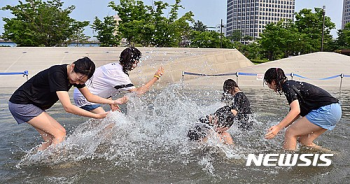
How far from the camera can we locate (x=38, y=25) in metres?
32.5

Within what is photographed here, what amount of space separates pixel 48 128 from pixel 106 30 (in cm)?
3250

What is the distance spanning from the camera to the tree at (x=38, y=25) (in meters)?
31.6

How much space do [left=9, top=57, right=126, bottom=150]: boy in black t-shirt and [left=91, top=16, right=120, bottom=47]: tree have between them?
32201mm

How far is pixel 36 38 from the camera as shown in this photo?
31922mm

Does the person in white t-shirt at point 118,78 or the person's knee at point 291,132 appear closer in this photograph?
the person's knee at point 291,132

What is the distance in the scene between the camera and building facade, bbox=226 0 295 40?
148m

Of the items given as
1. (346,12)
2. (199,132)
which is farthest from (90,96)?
(346,12)

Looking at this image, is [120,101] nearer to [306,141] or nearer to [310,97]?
[310,97]

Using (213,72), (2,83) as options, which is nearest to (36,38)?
(2,83)

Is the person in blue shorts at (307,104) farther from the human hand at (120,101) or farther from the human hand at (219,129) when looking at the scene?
the human hand at (120,101)

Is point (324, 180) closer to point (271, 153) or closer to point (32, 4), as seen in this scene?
point (271, 153)

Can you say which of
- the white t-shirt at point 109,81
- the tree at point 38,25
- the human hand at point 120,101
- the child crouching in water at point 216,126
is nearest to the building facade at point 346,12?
the tree at point 38,25

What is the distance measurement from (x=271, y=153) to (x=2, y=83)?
52.0 feet

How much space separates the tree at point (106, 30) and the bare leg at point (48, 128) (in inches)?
1263
